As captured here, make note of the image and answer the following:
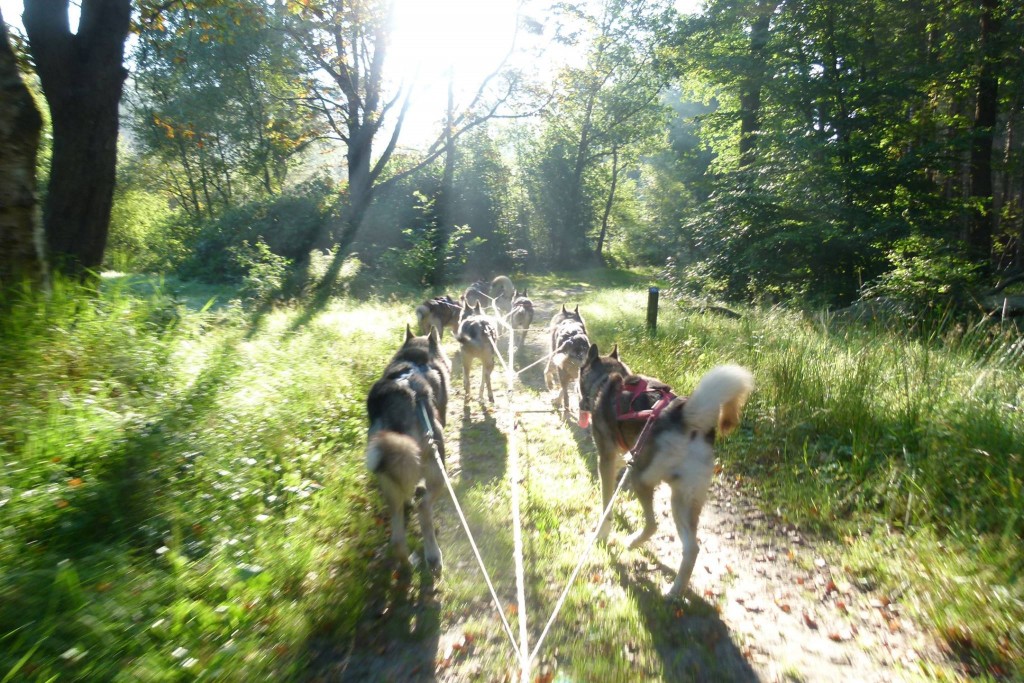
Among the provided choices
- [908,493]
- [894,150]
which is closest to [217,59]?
[894,150]

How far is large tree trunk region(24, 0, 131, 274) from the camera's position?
6145 millimetres

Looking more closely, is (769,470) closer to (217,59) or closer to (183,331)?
(183,331)

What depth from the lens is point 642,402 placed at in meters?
4.20

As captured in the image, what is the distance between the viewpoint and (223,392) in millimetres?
4883

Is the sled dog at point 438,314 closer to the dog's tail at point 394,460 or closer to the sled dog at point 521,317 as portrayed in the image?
the sled dog at point 521,317

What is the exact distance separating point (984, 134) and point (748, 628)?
1484 centimetres

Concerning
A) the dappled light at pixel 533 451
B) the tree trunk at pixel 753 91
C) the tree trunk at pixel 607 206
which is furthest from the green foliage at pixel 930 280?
the tree trunk at pixel 607 206

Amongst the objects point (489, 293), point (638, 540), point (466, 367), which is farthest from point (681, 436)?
point (489, 293)

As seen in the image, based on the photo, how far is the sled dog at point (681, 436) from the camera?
11.1 ft

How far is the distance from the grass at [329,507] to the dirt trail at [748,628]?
0.04 metres

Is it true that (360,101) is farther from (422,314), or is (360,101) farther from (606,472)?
(606,472)

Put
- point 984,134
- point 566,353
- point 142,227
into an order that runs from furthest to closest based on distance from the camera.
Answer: point 142,227 → point 984,134 → point 566,353

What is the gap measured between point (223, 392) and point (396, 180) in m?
23.0

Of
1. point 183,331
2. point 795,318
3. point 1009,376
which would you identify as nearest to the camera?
point 1009,376
